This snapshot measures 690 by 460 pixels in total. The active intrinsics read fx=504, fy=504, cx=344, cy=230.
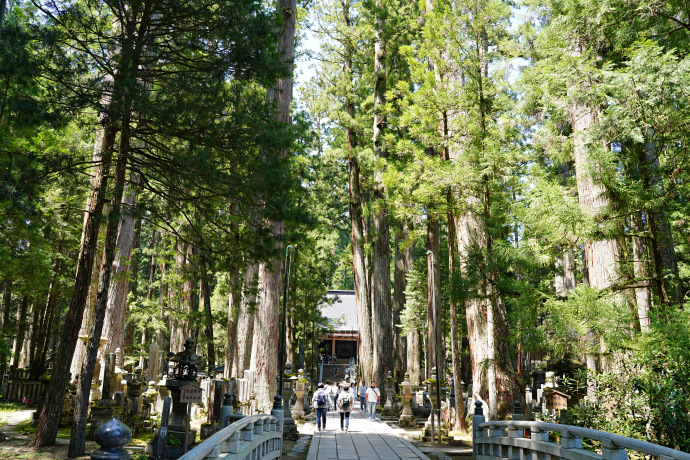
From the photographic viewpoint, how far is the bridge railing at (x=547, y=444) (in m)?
4.77

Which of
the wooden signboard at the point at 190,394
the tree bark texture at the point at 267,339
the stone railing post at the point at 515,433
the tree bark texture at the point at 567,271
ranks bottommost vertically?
the stone railing post at the point at 515,433

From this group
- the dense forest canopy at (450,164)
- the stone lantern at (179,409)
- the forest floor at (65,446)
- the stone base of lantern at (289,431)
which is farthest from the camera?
the stone base of lantern at (289,431)

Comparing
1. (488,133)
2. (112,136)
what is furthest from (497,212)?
(112,136)

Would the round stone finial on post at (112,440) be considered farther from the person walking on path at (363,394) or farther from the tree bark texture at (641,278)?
the person walking on path at (363,394)

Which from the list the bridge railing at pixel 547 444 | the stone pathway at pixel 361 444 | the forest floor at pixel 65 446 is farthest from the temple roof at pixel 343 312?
the bridge railing at pixel 547 444

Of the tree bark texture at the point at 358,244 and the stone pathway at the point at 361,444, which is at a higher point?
the tree bark texture at the point at 358,244

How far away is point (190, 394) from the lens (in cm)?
995

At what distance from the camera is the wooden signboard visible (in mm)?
9831

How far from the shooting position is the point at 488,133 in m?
12.2

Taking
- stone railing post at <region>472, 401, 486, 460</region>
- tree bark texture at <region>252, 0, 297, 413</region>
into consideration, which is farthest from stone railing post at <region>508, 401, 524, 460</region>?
tree bark texture at <region>252, 0, 297, 413</region>

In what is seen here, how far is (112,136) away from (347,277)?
173 feet

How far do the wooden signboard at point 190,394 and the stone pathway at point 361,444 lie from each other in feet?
8.49

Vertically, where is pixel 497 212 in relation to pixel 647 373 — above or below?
above

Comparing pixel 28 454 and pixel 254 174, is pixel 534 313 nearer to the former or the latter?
pixel 254 174
